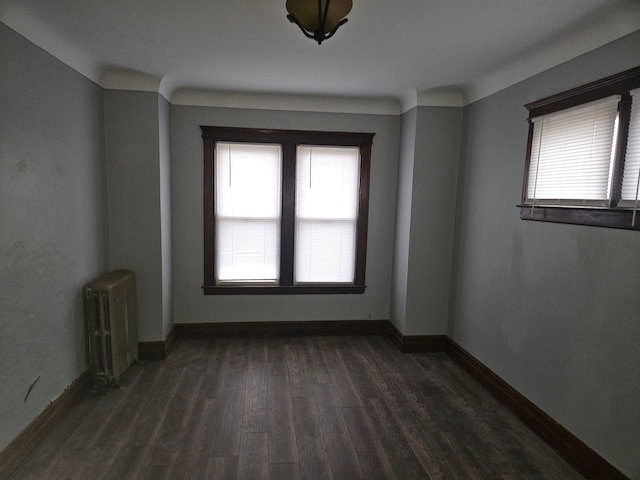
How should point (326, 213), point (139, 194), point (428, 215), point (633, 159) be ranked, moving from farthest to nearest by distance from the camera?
1. point (326, 213)
2. point (428, 215)
3. point (139, 194)
4. point (633, 159)

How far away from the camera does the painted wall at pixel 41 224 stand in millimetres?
2057

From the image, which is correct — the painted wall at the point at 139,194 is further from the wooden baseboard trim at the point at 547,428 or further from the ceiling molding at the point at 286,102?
the wooden baseboard trim at the point at 547,428

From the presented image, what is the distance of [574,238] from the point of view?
2312 mm

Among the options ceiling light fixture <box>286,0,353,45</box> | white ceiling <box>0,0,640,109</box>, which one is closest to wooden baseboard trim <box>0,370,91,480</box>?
white ceiling <box>0,0,640,109</box>

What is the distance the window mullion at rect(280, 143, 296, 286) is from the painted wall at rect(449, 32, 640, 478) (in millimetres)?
1737

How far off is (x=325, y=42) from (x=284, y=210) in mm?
1881

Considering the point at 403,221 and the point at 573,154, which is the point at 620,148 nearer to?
the point at 573,154

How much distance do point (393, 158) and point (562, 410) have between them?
2796mm

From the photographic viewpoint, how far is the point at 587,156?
7.34ft

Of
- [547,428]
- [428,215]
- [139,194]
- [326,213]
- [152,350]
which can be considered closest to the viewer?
[547,428]

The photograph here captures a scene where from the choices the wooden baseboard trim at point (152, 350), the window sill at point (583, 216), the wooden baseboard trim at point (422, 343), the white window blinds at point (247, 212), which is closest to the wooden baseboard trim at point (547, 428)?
the wooden baseboard trim at point (422, 343)

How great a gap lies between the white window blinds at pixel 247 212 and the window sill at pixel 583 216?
7.99 feet

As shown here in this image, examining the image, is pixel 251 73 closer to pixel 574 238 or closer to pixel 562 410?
pixel 574 238

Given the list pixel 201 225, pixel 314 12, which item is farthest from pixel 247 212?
pixel 314 12
